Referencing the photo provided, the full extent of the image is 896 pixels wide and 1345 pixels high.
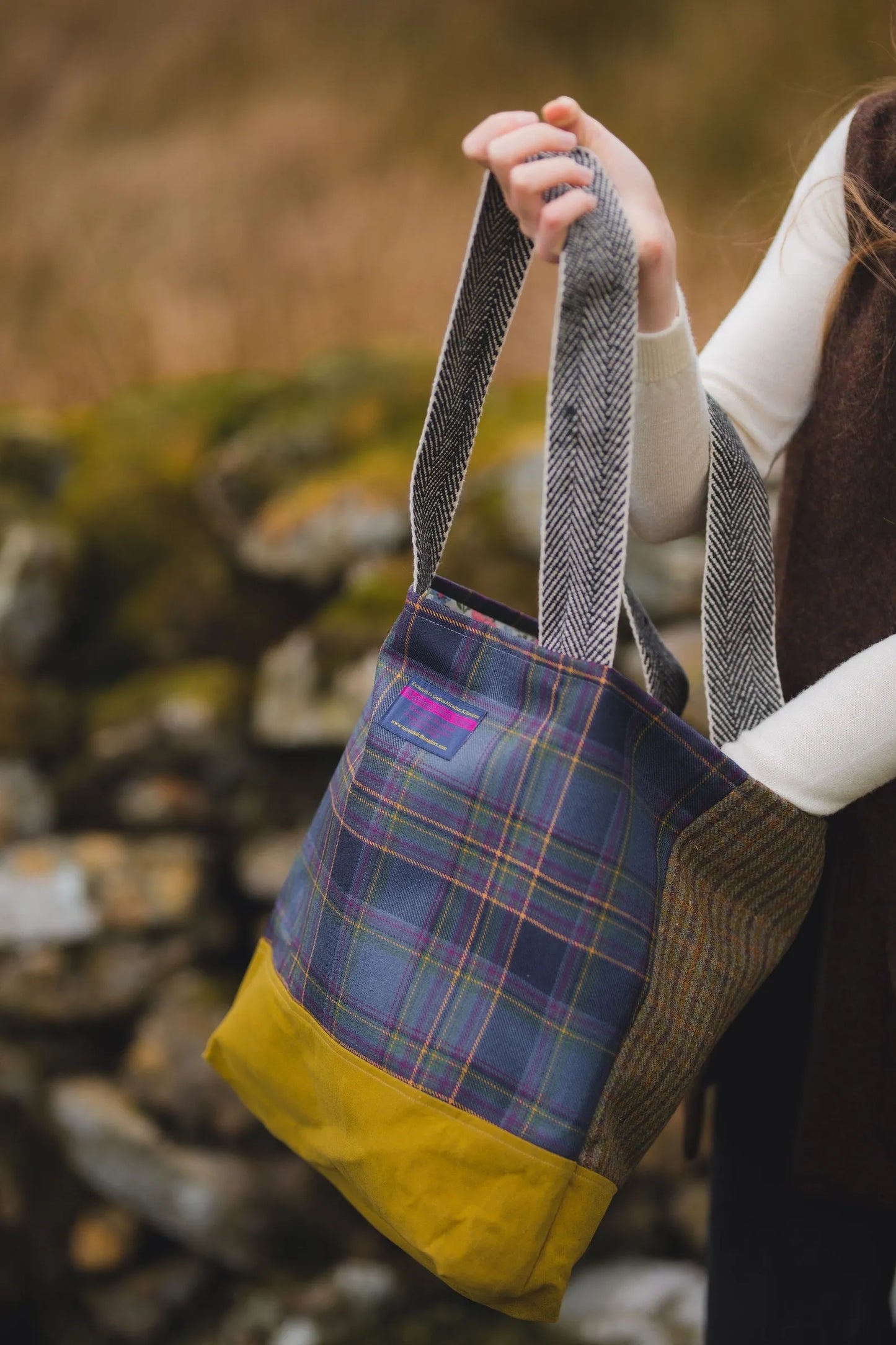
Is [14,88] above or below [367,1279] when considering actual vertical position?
above

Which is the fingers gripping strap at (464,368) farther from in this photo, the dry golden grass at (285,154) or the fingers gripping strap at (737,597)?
the dry golden grass at (285,154)

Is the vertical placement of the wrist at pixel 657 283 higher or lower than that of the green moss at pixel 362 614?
higher

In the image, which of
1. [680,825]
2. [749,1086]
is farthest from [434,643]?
[749,1086]

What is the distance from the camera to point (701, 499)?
0.66 metres

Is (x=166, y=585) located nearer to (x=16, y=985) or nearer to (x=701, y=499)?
(x=16, y=985)

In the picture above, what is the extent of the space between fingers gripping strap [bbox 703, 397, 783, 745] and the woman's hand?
0.10 meters

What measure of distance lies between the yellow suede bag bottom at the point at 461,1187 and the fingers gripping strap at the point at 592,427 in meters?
0.26

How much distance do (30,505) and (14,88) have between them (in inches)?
36.0

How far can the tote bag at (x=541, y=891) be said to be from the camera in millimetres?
544

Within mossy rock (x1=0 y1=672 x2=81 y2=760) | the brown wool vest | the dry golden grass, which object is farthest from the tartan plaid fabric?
the dry golden grass

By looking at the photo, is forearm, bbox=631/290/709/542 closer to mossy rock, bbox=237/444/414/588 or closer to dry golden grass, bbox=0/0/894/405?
mossy rock, bbox=237/444/414/588

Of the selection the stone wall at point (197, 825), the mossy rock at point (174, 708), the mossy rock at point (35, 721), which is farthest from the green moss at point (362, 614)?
the mossy rock at point (35, 721)

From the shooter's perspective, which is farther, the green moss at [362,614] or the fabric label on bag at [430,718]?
the green moss at [362,614]

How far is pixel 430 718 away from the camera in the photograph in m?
0.58
